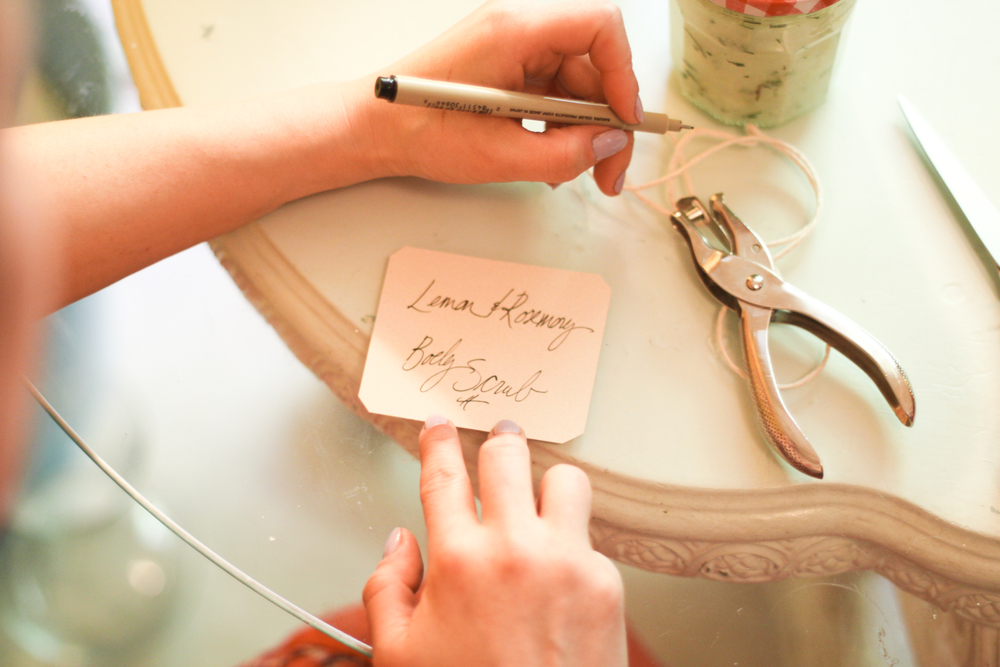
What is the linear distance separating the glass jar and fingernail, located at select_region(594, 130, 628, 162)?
0.33ft

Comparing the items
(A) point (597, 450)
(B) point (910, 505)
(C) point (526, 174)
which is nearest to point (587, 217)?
(C) point (526, 174)

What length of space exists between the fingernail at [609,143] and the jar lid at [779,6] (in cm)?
11

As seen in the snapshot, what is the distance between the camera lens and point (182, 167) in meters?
0.48

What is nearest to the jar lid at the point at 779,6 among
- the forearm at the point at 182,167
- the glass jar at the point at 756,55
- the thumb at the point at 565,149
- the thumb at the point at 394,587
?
the glass jar at the point at 756,55

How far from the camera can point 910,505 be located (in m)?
0.43

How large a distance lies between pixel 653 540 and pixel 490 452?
13 centimetres

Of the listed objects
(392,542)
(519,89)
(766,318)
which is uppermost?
(519,89)

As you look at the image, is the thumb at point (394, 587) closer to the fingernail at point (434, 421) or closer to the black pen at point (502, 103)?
the fingernail at point (434, 421)

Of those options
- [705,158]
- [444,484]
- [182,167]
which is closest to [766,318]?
[705,158]

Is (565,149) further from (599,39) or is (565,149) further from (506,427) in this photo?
(506,427)

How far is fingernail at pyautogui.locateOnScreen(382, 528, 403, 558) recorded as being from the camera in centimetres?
43

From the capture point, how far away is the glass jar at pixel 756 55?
0.43 metres

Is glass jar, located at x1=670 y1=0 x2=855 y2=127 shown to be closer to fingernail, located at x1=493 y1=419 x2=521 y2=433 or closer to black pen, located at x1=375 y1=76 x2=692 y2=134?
black pen, located at x1=375 y1=76 x2=692 y2=134

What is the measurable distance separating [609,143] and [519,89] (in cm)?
9
